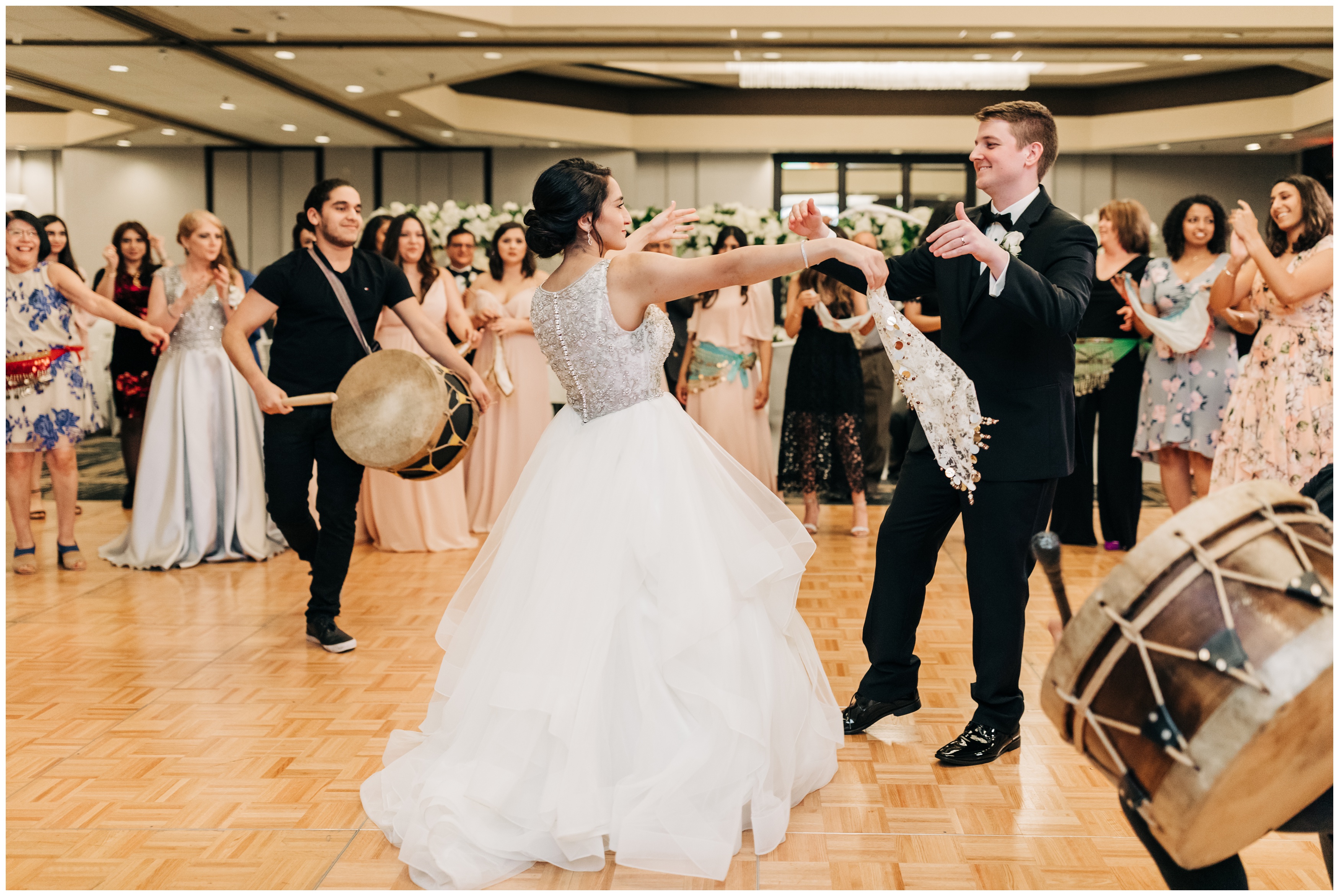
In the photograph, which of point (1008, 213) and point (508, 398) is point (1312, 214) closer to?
point (1008, 213)

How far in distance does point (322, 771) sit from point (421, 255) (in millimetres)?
3394

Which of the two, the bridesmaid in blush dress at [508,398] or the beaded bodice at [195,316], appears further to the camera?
the bridesmaid in blush dress at [508,398]

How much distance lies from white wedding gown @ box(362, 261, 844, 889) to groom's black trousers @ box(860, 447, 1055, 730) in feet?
1.31

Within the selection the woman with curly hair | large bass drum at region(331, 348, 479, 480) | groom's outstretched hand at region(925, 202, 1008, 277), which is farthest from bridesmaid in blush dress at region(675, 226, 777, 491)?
groom's outstretched hand at region(925, 202, 1008, 277)

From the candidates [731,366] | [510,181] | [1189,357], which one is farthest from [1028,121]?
[510,181]

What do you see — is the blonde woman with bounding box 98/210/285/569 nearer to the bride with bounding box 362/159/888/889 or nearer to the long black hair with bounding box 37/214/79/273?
the long black hair with bounding box 37/214/79/273

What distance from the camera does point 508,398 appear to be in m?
5.96

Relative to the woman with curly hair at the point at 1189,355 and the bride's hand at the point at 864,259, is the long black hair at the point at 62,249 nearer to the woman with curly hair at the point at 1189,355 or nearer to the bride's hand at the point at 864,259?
the bride's hand at the point at 864,259

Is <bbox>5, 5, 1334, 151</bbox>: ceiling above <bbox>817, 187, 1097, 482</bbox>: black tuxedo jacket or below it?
above

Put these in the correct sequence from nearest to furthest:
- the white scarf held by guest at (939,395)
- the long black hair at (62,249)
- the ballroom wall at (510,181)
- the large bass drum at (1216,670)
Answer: the large bass drum at (1216,670), the white scarf held by guest at (939,395), the long black hair at (62,249), the ballroom wall at (510,181)

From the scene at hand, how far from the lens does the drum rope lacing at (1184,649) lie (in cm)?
124

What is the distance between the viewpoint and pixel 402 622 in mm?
4113

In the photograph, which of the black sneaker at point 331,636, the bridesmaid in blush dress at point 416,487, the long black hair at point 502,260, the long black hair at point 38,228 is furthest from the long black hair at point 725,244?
the long black hair at point 38,228

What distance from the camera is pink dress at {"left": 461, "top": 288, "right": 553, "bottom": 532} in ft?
19.5
